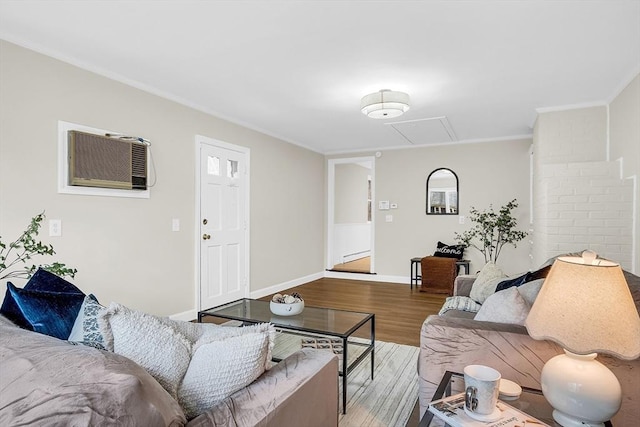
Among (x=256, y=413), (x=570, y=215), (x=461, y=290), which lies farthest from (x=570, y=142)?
(x=256, y=413)

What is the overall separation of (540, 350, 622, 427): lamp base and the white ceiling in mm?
1967

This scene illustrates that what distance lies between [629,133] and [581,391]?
315 cm

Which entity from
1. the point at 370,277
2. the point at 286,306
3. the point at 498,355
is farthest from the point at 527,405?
the point at 370,277

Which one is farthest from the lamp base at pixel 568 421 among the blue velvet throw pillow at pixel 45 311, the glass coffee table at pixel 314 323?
the blue velvet throw pillow at pixel 45 311

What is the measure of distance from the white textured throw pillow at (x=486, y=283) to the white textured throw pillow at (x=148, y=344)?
2.35 metres

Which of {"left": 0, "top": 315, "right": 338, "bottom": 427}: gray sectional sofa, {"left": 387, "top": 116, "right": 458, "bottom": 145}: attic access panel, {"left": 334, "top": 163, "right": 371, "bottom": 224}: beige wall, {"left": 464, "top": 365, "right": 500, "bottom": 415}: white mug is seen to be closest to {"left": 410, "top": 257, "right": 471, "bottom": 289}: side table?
{"left": 387, "top": 116, "right": 458, "bottom": 145}: attic access panel

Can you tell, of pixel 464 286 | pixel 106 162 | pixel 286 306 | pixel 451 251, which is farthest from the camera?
pixel 451 251

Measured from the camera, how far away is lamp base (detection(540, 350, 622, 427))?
116 cm

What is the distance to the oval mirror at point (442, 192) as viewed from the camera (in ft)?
19.9

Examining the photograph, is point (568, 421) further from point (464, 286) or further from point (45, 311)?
point (464, 286)

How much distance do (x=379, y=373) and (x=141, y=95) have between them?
3.22 m

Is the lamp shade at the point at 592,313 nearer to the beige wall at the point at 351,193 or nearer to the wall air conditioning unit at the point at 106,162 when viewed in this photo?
the wall air conditioning unit at the point at 106,162

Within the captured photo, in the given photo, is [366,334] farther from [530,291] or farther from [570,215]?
[570,215]

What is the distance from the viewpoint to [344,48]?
269 cm
